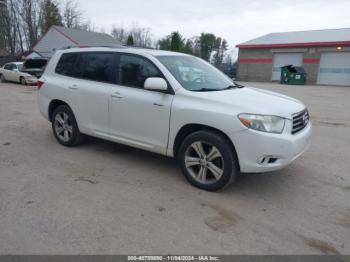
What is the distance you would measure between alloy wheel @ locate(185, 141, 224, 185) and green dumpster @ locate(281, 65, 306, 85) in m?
28.4

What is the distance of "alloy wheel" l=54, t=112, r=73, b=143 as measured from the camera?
5.48 m

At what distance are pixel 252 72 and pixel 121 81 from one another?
33.6m

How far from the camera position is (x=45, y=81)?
5727 mm

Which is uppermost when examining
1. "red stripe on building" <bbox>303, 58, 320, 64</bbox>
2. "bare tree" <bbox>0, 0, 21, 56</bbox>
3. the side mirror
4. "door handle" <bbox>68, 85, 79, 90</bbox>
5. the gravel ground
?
"bare tree" <bbox>0, 0, 21, 56</bbox>

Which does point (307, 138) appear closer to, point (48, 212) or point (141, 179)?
point (141, 179)

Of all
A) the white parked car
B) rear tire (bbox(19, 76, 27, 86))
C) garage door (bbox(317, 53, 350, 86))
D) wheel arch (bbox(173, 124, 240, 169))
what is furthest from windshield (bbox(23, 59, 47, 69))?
garage door (bbox(317, 53, 350, 86))

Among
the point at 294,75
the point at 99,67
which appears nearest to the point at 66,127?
the point at 99,67

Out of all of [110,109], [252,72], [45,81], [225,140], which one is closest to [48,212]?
[110,109]

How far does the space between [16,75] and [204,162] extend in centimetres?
1818

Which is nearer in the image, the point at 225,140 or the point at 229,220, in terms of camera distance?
the point at 229,220

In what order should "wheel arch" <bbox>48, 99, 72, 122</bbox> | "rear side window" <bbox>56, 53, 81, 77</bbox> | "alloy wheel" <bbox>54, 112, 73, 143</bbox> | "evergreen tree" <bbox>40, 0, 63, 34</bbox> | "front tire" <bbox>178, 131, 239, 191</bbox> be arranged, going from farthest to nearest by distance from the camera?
"evergreen tree" <bbox>40, 0, 63, 34</bbox> < "wheel arch" <bbox>48, 99, 72, 122</bbox> < "alloy wheel" <bbox>54, 112, 73, 143</bbox> < "rear side window" <bbox>56, 53, 81, 77</bbox> < "front tire" <bbox>178, 131, 239, 191</bbox>

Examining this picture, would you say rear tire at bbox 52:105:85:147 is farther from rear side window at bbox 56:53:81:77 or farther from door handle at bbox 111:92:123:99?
door handle at bbox 111:92:123:99

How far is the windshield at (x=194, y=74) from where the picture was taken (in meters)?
4.23

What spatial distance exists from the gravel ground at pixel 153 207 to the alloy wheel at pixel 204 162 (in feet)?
0.71
